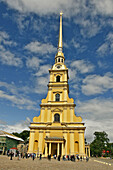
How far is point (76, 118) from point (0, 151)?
24.0 m

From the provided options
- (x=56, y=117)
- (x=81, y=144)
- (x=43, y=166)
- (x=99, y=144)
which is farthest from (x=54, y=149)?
(x=99, y=144)

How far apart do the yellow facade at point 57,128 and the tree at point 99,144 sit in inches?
1429

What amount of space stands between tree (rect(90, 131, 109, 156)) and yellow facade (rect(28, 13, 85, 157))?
3630 cm

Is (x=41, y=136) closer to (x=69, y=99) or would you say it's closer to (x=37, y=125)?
(x=37, y=125)

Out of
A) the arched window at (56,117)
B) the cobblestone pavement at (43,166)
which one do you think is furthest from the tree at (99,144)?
the cobblestone pavement at (43,166)

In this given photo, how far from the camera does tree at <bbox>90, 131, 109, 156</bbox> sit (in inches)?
2505

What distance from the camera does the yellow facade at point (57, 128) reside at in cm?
3176

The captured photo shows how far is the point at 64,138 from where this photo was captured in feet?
107

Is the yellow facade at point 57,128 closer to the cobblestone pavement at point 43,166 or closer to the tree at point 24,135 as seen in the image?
the cobblestone pavement at point 43,166

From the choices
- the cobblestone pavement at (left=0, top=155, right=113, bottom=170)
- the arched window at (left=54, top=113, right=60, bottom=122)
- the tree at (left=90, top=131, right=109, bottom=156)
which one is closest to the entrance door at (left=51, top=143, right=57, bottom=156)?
the arched window at (left=54, top=113, right=60, bottom=122)

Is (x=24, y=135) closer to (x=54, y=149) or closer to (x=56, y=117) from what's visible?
(x=54, y=149)

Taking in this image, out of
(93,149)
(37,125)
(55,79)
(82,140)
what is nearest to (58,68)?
(55,79)

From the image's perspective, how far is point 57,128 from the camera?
33.8m

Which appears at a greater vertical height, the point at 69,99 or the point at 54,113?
the point at 69,99
